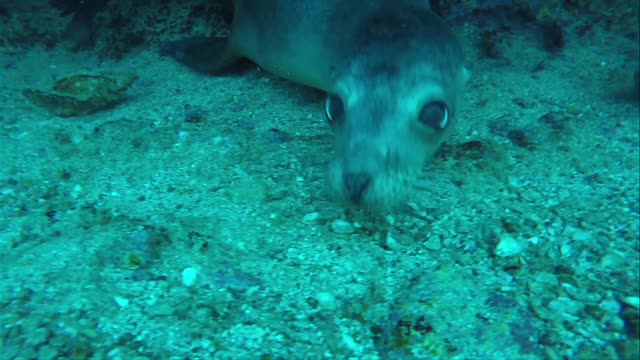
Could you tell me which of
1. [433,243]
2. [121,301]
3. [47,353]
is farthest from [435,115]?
[47,353]

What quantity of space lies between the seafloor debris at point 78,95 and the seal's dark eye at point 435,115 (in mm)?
2158

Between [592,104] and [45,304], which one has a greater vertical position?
[592,104]

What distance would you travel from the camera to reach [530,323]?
166cm

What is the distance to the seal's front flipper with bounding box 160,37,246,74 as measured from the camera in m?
3.81

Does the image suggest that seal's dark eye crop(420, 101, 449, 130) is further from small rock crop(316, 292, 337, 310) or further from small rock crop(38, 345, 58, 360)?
small rock crop(38, 345, 58, 360)

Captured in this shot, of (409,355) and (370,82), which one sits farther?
(370,82)

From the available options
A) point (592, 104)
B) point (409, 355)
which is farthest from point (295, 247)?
point (592, 104)

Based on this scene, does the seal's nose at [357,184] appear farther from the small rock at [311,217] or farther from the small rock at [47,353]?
the small rock at [47,353]

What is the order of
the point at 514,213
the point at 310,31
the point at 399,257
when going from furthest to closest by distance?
the point at 310,31 < the point at 514,213 < the point at 399,257

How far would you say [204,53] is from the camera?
3.98 m

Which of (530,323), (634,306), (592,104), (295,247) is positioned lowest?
(295,247)

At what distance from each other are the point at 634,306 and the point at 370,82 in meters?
1.33

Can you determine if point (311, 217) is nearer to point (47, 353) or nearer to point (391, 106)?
point (391, 106)

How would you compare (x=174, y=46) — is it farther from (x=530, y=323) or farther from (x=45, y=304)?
(x=530, y=323)
